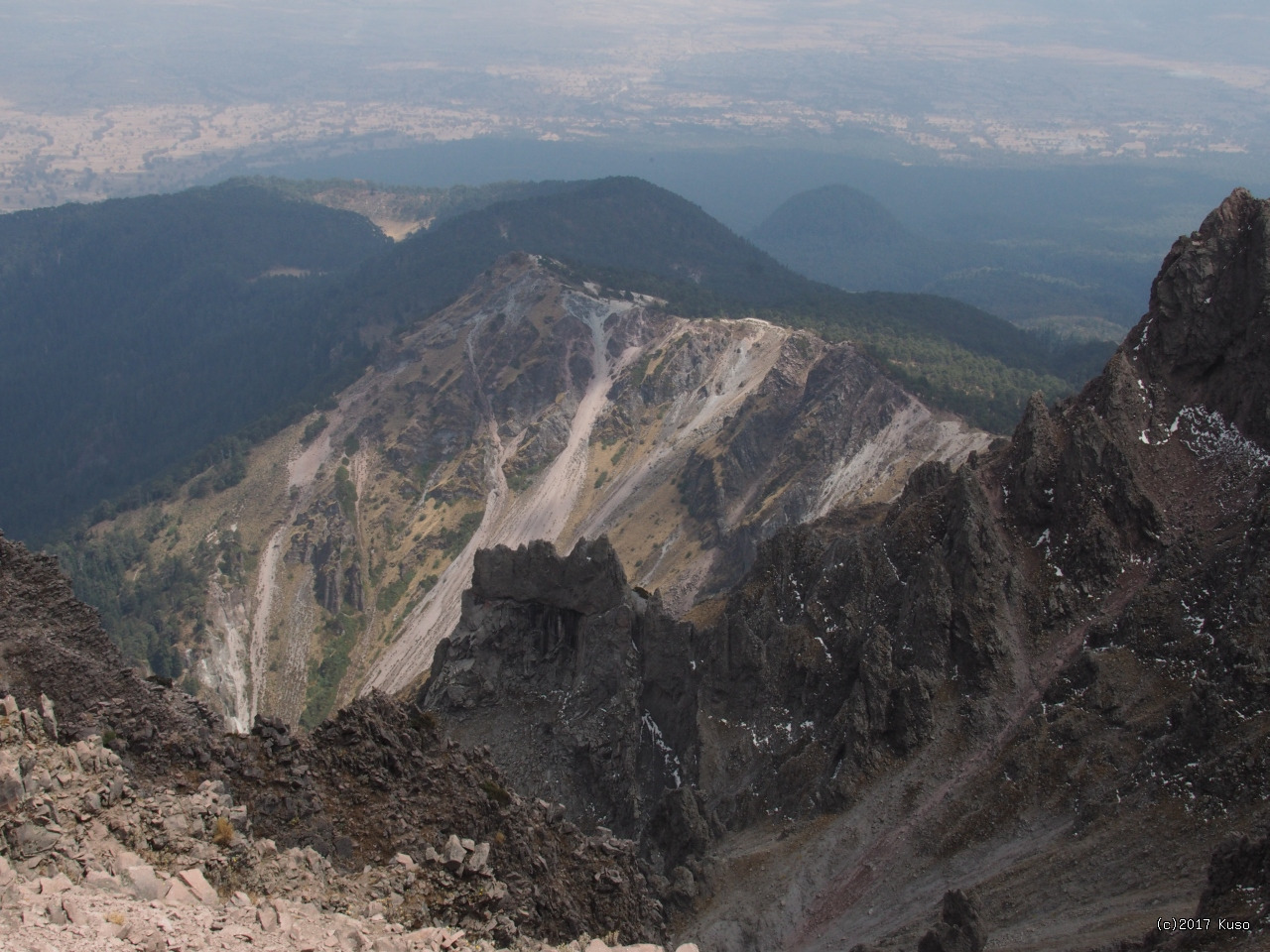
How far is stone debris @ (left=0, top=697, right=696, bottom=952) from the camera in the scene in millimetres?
23031

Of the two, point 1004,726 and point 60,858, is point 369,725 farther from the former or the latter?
point 1004,726

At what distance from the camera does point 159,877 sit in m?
26.5

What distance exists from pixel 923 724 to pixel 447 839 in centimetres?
3201

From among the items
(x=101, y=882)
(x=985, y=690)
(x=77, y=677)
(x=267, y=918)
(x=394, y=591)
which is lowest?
(x=394, y=591)

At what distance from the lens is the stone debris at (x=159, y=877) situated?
23031 mm

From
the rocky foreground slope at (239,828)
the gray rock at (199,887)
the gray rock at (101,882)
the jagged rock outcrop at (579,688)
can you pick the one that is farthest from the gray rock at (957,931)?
the gray rock at (101,882)

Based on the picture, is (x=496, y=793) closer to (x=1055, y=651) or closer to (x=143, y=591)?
(x=1055, y=651)

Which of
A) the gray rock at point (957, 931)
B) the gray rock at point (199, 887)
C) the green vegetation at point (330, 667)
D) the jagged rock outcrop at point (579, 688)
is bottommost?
the green vegetation at point (330, 667)

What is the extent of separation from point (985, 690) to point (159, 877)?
153ft

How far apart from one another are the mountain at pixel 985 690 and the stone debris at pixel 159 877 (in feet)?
73.6

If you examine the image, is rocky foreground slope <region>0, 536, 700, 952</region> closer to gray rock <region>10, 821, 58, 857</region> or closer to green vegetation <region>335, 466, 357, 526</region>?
gray rock <region>10, 821, 58, 857</region>

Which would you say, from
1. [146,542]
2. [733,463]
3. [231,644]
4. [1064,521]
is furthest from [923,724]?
[146,542]

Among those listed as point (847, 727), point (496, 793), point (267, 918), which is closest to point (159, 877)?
point (267, 918)

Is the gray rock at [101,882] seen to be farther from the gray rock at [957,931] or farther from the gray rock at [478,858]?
the gray rock at [957,931]
